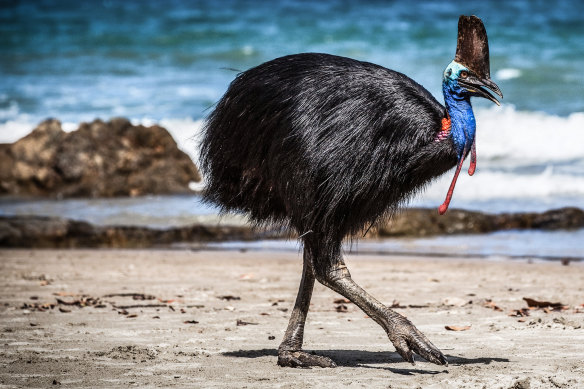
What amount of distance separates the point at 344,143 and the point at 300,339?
1105mm

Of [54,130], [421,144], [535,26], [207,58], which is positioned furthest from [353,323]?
[535,26]

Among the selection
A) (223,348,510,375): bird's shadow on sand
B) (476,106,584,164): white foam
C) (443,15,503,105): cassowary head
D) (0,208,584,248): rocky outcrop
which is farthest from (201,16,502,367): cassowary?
(476,106,584,164): white foam

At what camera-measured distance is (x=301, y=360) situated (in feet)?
17.4

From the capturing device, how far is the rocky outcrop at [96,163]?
14.4 metres

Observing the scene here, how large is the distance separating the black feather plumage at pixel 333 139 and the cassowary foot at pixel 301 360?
598 millimetres

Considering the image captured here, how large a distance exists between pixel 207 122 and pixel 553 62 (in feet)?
62.1

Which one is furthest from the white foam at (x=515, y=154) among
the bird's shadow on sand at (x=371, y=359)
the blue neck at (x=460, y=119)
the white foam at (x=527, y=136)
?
the blue neck at (x=460, y=119)

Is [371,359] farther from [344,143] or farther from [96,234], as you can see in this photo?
[96,234]

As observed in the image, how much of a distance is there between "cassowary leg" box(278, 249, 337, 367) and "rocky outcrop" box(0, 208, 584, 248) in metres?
5.38

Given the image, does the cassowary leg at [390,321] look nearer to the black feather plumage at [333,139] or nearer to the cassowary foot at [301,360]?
the black feather plumage at [333,139]

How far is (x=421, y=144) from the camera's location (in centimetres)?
501

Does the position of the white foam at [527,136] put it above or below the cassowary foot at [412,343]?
above

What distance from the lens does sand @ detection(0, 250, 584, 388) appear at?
5.03m

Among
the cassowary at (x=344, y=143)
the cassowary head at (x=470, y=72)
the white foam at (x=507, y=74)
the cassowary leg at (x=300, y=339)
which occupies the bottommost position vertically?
the cassowary leg at (x=300, y=339)
